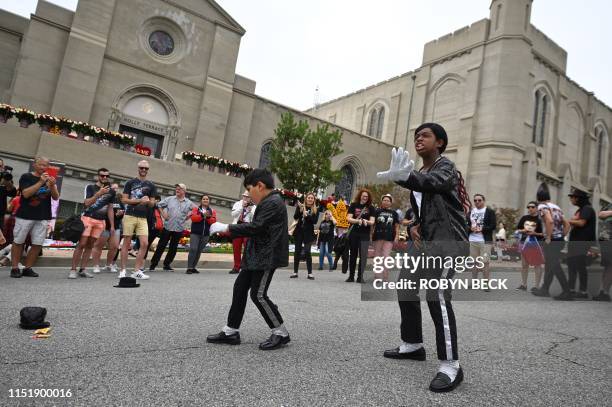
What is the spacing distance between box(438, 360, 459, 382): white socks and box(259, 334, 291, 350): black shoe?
4.40ft

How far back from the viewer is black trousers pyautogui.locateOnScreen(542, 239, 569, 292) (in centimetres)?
686

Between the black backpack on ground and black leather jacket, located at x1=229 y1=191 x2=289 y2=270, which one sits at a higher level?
black leather jacket, located at x1=229 y1=191 x2=289 y2=270

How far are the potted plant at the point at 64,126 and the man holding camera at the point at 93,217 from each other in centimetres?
1190

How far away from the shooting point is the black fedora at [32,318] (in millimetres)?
3297

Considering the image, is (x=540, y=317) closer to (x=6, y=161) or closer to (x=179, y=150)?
(x=6, y=161)

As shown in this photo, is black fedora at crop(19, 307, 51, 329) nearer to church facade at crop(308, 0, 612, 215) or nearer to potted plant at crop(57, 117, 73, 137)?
potted plant at crop(57, 117, 73, 137)

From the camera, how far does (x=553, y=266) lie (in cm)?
683

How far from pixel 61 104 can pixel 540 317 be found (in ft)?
77.8

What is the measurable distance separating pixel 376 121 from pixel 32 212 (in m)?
39.9

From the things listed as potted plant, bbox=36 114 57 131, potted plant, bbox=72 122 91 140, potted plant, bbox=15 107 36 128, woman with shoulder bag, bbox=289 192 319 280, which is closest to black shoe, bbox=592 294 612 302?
woman with shoulder bag, bbox=289 192 319 280

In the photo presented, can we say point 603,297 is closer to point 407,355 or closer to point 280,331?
point 407,355

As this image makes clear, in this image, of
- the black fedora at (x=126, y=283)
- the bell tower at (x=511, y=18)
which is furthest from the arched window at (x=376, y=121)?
the black fedora at (x=126, y=283)

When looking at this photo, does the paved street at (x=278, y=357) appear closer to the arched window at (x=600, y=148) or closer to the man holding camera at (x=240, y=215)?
the man holding camera at (x=240, y=215)

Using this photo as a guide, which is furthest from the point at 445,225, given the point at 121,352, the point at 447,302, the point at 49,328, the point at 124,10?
the point at 124,10
